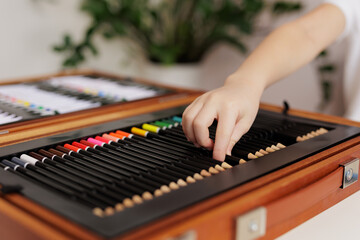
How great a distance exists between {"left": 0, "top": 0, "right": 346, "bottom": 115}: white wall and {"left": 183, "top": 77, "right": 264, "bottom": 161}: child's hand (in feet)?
5.22

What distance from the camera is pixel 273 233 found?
21.9 inches

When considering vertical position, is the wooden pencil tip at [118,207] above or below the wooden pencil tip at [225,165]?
below

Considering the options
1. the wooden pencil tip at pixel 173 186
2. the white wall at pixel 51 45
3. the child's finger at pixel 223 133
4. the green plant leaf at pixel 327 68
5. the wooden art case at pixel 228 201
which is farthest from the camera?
the green plant leaf at pixel 327 68

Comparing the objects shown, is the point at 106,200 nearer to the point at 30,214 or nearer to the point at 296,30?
the point at 30,214

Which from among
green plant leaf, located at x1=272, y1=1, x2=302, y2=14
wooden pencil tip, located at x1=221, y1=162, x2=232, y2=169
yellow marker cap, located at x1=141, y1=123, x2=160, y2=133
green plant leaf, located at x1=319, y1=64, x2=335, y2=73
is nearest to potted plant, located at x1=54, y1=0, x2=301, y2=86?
green plant leaf, located at x1=272, y1=1, x2=302, y2=14

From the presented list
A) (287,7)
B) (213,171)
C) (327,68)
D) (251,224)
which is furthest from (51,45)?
(251,224)

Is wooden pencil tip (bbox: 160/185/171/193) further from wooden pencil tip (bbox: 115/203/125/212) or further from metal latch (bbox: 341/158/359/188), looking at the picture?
metal latch (bbox: 341/158/359/188)

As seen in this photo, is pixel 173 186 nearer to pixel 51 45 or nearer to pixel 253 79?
pixel 253 79

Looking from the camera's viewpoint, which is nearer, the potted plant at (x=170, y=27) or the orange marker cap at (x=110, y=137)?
the orange marker cap at (x=110, y=137)

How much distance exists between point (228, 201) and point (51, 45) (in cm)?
192

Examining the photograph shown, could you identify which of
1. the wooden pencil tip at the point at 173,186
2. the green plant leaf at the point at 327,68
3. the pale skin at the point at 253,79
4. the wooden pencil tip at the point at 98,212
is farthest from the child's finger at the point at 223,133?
the green plant leaf at the point at 327,68

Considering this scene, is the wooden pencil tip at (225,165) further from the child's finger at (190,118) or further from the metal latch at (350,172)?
the metal latch at (350,172)

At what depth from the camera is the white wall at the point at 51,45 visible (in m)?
2.02

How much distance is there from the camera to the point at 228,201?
51cm
